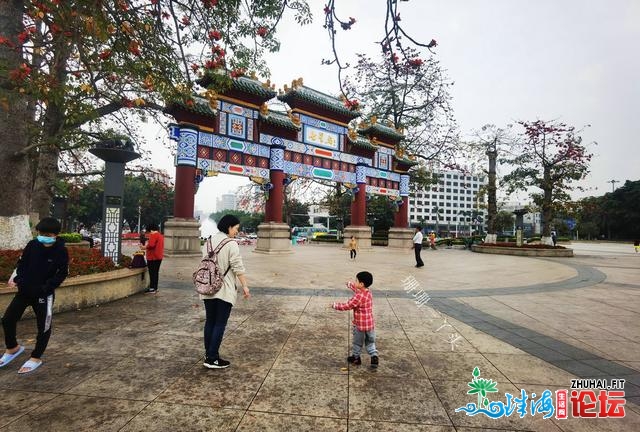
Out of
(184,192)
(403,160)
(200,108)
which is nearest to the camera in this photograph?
(184,192)

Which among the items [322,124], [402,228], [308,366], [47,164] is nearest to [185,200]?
[47,164]

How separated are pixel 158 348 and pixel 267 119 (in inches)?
596

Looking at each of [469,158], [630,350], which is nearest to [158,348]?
[630,350]

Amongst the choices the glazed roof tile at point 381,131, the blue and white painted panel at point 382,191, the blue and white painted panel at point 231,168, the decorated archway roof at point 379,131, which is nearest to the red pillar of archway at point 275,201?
the blue and white painted panel at point 231,168

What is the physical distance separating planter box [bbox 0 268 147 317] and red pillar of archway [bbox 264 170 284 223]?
1081 cm

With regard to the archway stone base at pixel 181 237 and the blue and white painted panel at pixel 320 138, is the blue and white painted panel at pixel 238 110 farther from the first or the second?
the archway stone base at pixel 181 237

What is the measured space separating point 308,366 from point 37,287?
9.59 ft

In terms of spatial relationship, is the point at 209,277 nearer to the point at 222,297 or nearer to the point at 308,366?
the point at 222,297

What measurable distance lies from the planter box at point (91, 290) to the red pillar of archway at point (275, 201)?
35.5 ft

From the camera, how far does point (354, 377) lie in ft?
10.6

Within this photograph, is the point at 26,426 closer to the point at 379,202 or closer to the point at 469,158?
the point at 469,158

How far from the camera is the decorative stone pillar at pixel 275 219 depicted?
56.9 feet

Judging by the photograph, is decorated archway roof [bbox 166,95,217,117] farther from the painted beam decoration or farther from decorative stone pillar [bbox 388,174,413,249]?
decorative stone pillar [bbox 388,174,413,249]

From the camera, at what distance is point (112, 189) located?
806 centimetres
